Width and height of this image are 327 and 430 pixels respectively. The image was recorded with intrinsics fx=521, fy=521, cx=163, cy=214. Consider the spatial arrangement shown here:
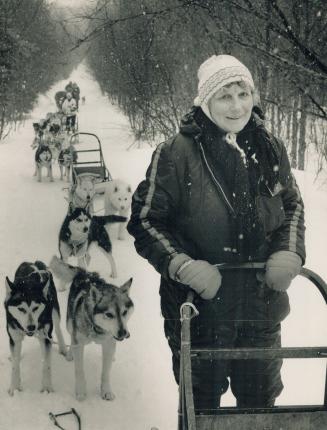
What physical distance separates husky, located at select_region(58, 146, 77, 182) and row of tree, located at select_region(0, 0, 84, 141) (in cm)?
166

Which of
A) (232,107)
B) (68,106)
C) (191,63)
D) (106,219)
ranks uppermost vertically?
(68,106)

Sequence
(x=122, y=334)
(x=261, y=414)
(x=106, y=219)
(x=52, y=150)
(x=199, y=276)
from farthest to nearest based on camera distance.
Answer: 1. (x=52, y=150)
2. (x=106, y=219)
3. (x=122, y=334)
4. (x=199, y=276)
5. (x=261, y=414)

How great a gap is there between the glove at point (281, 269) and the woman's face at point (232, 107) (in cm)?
51

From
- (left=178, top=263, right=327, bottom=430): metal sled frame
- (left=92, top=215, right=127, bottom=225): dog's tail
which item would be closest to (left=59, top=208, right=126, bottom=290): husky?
(left=92, top=215, right=127, bottom=225): dog's tail

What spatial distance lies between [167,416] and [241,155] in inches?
75.1

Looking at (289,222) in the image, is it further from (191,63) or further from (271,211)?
(191,63)

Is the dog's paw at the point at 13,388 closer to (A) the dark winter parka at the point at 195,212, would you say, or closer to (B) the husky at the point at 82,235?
(B) the husky at the point at 82,235

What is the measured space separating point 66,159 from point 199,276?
27.3ft

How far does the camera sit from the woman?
1981 millimetres

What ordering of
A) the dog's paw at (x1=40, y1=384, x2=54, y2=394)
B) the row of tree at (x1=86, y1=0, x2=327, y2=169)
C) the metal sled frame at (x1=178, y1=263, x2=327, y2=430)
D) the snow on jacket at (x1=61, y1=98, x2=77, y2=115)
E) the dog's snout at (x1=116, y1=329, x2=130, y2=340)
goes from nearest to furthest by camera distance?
the metal sled frame at (x1=178, y1=263, x2=327, y2=430), the dog's snout at (x1=116, y1=329, x2=130, y2=340), the dog's paw at (x1=40, y1=384, x2=54, y2=394), the row of tree at (x1=86, y1=0, x2=327, y2=169), the snow on jacket at (x1=61, y1=98, x2=77, y2=115)

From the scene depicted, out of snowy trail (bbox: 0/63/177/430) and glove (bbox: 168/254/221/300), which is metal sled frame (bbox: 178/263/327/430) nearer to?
glove (bbox: 168/254/221/300)

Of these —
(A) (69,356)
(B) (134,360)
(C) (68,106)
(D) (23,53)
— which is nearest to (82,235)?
(A) (69,356)

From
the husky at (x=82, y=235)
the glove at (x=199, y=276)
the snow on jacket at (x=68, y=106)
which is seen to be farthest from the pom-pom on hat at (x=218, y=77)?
the snow on jacket at (x=68, y=106)

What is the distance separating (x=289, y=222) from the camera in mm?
2119
